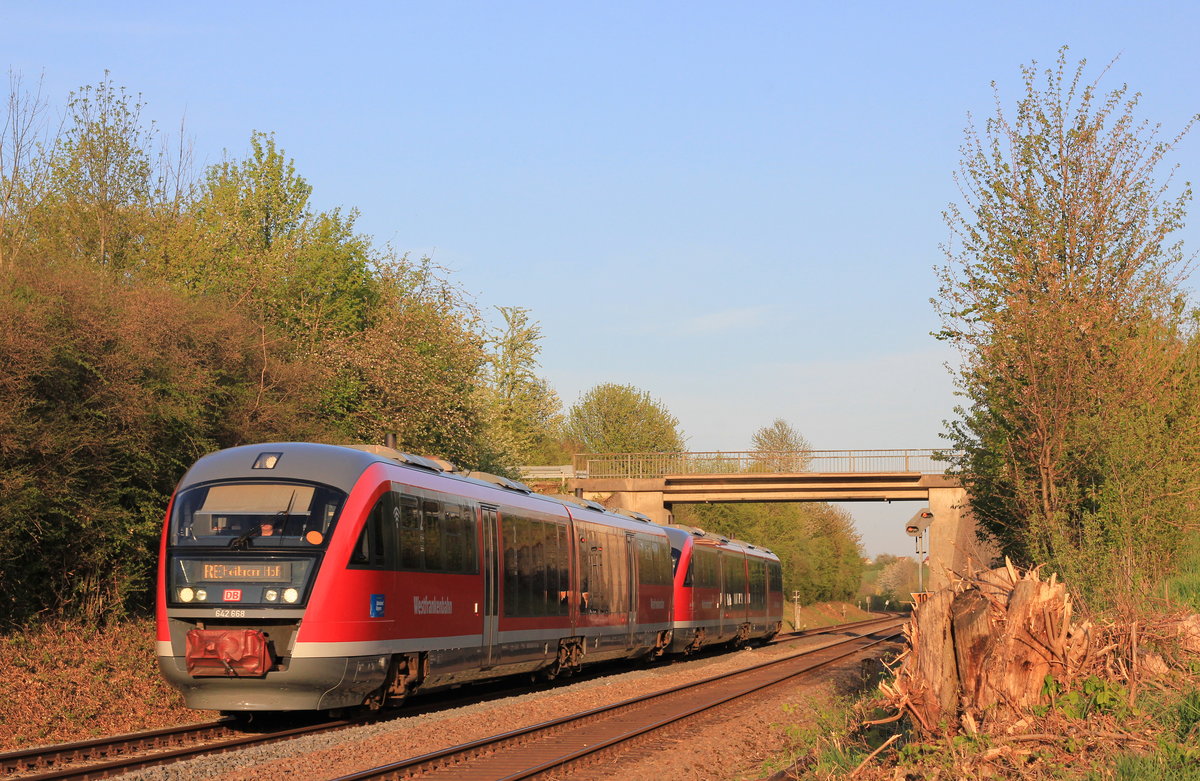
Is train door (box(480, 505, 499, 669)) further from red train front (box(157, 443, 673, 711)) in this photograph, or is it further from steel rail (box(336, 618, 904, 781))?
steel rail (box(336, 618, 904, 781))

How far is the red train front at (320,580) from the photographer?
13.4 meters

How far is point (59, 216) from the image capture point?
25797 millimetres

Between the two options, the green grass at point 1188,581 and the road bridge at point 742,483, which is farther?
the road bridge at point 742,483

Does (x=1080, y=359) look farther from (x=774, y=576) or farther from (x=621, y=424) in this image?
(x=621, y=424)

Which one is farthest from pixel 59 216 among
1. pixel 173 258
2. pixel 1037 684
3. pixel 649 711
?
pixel 1037 684

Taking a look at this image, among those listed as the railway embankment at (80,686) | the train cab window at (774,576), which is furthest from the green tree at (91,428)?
the train cab window at (774,576)

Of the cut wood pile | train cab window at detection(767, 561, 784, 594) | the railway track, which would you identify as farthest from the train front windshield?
train cab window at detection(767, 561, 784, 594)

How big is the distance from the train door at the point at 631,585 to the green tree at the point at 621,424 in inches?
2266

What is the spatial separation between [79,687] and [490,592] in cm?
572

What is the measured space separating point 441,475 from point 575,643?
6.89m

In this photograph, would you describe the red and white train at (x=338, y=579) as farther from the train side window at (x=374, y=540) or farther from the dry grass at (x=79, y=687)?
the dry grass at (x=79, y=687)

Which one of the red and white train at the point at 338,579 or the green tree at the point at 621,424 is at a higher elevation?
the green tree at the point at 621,424

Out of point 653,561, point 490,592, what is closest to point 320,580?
point 490,592

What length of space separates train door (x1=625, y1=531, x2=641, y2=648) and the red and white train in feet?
20.4
